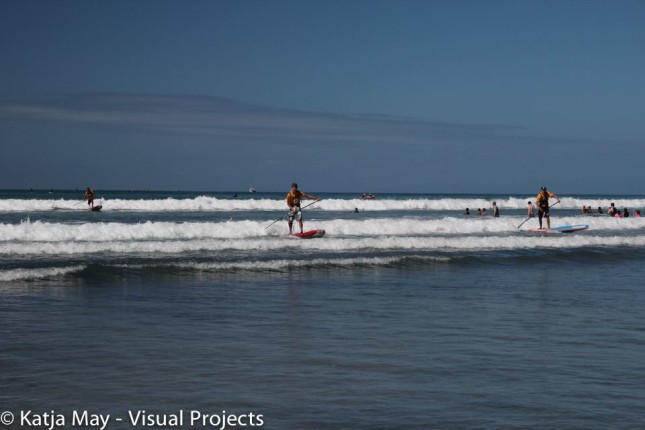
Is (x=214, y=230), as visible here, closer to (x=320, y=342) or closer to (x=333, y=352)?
(x=320, y=342)

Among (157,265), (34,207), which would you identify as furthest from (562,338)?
(34,207)

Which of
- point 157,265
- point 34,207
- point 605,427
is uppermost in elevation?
point 34,207

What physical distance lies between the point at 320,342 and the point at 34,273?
963 centimetres

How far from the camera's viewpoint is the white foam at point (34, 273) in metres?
16.3

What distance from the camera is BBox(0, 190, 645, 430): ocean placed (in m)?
6.88

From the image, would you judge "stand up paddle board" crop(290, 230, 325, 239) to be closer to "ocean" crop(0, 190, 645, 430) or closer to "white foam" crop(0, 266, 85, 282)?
"ocean" crop(0, 190, 645, 430)

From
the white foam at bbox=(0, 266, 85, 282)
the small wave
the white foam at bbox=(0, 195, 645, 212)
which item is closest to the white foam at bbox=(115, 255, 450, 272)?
the white foam at bbox=(0, 266, 85, 282)

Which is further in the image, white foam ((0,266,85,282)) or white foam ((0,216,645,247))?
white foam ((0,216,645,247))

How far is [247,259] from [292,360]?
13459 mm

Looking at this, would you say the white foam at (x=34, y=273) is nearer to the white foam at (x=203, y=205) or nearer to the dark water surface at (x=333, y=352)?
the dark water surface at (x=333, y=352)

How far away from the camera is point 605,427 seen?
652 centimetres

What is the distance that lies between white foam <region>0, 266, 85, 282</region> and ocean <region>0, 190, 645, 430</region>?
8 cm

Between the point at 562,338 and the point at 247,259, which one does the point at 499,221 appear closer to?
the point at 247,259

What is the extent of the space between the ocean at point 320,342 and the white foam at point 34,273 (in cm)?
8
